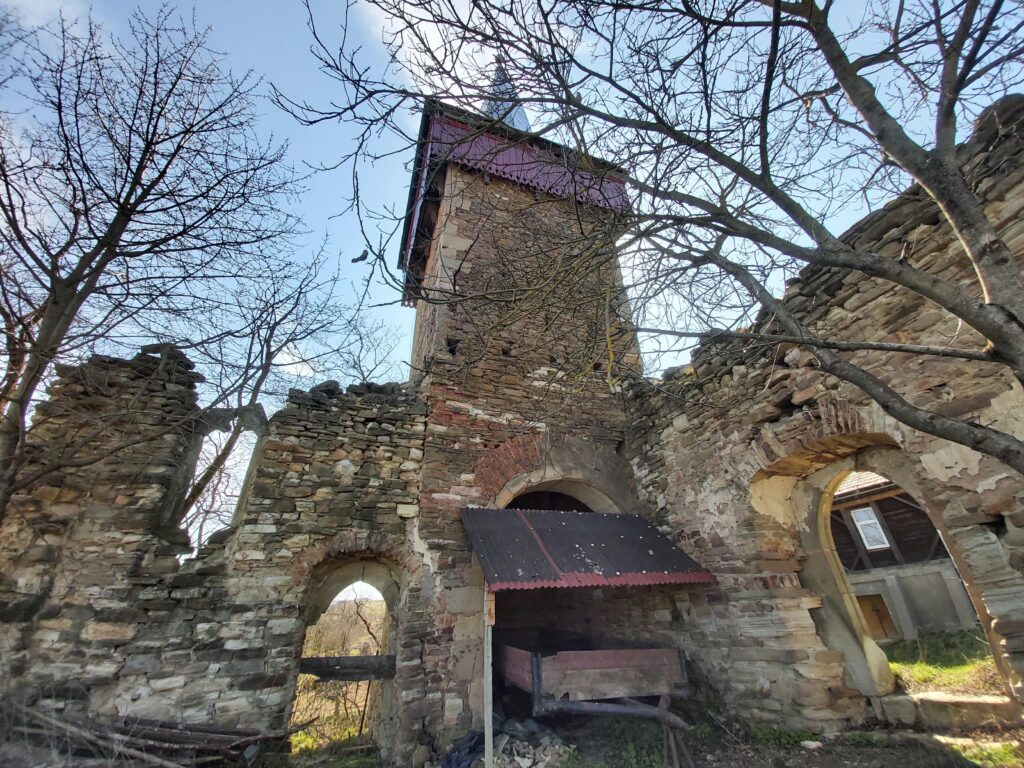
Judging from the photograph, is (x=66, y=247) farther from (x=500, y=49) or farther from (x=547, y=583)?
(x=547, y=583)

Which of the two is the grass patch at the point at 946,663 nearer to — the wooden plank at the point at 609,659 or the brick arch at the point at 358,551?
the wooden plank at the point at 609,659

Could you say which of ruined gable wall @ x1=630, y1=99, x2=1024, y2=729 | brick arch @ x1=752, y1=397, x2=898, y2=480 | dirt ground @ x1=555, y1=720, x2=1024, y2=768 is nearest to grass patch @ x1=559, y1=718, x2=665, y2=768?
dirt ground @ x1=555, y1=720, x2=1024, y2=768

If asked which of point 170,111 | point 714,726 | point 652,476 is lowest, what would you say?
point 714,726

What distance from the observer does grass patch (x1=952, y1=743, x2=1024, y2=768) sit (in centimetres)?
293

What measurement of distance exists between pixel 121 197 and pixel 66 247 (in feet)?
2.34

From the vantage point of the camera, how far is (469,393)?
19.9ft

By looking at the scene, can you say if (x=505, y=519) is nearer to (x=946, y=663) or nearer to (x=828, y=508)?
(x=828, y=508)

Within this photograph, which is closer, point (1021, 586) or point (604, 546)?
point (1021, 586)

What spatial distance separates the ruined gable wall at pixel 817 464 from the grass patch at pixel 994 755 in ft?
2.18

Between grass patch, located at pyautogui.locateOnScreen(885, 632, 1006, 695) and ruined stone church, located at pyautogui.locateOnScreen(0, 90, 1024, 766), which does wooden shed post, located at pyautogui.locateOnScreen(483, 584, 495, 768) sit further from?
grass patch, located at pyautogui.locateOnScreen(885, 632, 1006, 695)

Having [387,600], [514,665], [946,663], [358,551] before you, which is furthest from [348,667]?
[946,663]

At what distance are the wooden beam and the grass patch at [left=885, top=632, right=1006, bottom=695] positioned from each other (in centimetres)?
525

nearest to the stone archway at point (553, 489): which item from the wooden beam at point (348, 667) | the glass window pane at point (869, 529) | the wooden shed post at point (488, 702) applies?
the wooden shed post at point (488, 702)

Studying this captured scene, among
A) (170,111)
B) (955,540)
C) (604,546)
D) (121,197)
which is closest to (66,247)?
(121,197)
